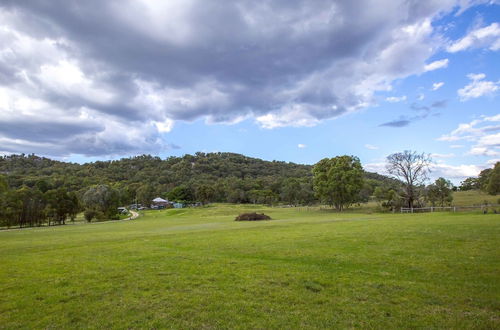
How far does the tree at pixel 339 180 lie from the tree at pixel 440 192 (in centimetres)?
1439

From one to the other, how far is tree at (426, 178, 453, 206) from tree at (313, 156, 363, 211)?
14.4m

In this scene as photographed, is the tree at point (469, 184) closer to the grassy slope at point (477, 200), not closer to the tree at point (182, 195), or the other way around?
the grassy slope at point (477, 200)

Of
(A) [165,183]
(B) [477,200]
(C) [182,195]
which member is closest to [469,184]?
(B) [477,200]

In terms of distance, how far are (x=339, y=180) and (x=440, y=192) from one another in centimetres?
2072

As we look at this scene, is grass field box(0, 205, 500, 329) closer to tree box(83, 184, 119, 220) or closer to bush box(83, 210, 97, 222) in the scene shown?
bush box(83, 210, 97, 222)

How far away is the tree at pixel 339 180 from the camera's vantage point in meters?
68.9

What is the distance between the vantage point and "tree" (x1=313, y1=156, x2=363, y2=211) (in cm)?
6888

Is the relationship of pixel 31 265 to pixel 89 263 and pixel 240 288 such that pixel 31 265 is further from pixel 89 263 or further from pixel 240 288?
pixel 240 288

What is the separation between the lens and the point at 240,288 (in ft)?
30.5

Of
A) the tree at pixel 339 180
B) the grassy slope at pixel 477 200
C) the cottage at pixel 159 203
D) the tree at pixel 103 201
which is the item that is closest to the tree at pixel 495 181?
the grassy slope at pixel 477 200

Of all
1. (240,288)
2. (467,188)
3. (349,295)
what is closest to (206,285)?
(240,288)

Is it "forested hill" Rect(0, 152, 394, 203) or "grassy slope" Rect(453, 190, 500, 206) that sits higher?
"forested hill" Rect(0, 152, 394, 203)

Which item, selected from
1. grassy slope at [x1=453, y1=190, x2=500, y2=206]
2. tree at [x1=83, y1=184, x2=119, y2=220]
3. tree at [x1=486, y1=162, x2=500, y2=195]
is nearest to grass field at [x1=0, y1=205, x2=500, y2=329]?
tree at [x1=486, y1=162, x2=500, y2=195]

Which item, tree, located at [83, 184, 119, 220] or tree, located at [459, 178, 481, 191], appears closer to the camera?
tree, located at [83, 184, 119, 220]
